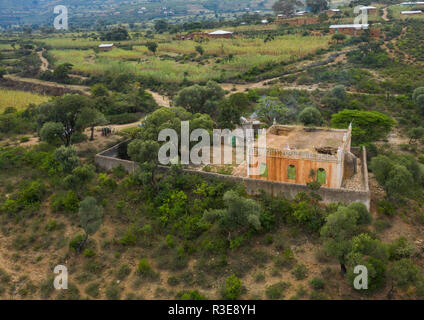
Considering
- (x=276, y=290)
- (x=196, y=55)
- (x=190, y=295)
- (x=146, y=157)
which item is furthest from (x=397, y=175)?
(x=196, y=55)

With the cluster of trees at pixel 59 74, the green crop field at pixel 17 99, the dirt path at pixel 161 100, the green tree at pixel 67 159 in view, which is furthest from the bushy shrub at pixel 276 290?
the cluster of trees at pixel 59 74

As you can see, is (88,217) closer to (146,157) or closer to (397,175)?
(146,157)

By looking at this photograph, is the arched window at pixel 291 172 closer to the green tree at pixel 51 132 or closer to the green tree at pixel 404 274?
the green tree at pixel 404 274

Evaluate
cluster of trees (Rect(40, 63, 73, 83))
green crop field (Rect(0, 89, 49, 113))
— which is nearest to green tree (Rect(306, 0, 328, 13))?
cluster of trees (Rect(40, 63, 73, 83))

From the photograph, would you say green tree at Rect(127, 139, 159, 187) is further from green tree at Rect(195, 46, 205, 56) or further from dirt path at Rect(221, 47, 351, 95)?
green tree at Rect(195, 46, 205, 56)

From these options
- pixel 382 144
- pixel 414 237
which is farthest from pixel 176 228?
pixel 382 144
